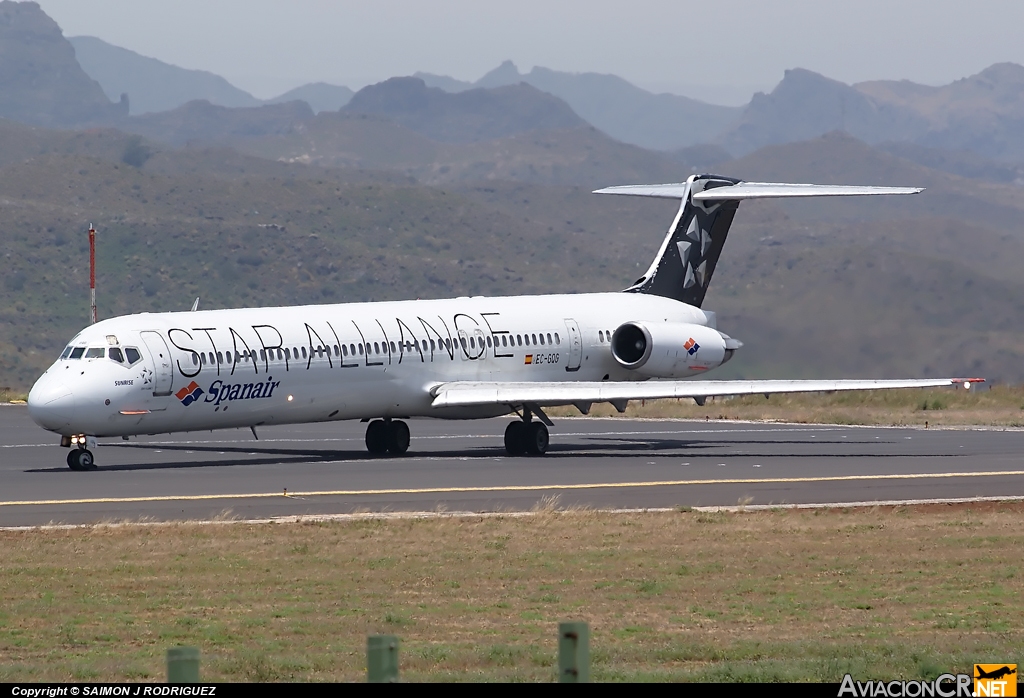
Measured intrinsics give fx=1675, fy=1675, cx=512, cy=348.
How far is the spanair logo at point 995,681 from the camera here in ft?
34.4

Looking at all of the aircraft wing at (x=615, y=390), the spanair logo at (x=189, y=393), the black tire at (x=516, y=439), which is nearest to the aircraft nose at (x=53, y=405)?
the spanair logo at (x=189, y=393)

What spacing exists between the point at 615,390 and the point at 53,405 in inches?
465

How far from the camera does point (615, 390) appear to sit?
35906 mm

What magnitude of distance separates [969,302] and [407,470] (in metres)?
33.7

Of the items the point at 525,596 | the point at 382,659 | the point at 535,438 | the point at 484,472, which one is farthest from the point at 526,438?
the point at 382,659

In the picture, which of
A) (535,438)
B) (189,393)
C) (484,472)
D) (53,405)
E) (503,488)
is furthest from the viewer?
(535,438)

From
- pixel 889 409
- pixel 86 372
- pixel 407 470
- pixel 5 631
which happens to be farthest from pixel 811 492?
pixel 889 409

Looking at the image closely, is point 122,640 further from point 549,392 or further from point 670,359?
point 670,359

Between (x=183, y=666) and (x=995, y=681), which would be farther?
(x=995, y=681)

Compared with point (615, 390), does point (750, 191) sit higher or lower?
higher

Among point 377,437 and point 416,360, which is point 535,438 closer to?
point 416,360

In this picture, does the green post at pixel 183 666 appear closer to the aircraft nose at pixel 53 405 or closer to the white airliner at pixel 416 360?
the aircraft nose at pixel 53 405

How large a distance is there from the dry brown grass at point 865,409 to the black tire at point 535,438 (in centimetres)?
1505

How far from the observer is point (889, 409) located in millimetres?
55750
